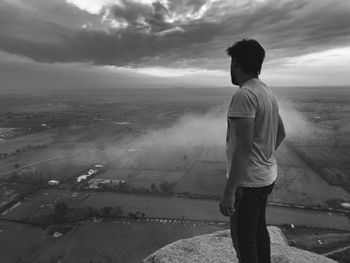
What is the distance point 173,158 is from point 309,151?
2383cm

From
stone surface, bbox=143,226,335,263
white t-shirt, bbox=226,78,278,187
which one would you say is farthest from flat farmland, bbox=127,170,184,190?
white t-shirt, bbox=226,78,278,187

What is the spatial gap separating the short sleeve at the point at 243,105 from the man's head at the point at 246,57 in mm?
421

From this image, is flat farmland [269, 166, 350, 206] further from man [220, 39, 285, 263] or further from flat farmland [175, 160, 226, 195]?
man [220, 39, 285, 263]

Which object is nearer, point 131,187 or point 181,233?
point 181,233

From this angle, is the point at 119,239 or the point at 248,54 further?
the point at 119,239

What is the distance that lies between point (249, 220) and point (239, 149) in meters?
1.04

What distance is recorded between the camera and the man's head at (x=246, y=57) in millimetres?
3408

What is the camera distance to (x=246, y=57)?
11.3ft

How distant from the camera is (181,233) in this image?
2488 centimetres

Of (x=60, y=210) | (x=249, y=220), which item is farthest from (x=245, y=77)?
(x=60, y=210)

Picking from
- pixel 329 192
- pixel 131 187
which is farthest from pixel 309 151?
pixel 131 187

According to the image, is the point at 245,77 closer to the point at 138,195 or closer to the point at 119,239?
the point at 119,239

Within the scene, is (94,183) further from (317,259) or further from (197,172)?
(317,259)

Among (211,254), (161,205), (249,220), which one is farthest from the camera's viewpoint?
(161,205)
